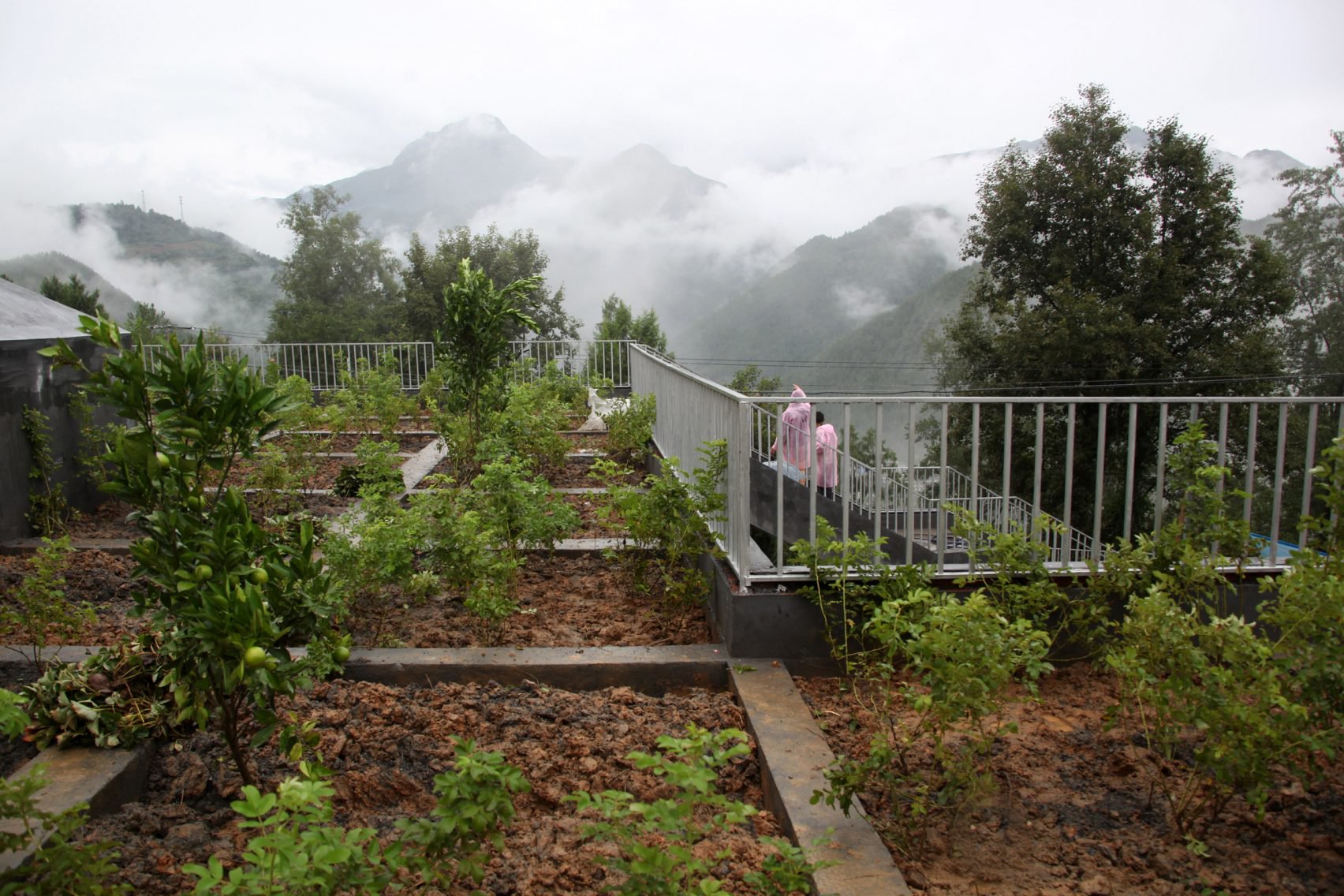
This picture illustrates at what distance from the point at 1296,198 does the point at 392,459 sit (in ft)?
145

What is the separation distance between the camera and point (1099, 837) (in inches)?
105

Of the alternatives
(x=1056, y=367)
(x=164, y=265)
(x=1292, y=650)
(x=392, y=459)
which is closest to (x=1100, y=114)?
(x=1056, y=367)

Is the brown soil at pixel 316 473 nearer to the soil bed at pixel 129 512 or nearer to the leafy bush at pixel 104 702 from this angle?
the soil bed at pixel 129 512

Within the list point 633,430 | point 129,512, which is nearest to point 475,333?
point 633,430

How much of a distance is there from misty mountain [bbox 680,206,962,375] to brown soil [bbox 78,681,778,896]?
103337mm

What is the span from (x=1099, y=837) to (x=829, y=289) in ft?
411

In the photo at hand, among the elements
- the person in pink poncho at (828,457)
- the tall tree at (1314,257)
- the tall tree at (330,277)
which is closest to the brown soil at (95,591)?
the person in pink poncho at (828,457)

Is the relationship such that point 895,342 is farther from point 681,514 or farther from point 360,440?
point 681,514

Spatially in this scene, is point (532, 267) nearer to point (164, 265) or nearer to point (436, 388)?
point (436, 388)

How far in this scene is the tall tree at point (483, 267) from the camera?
105 feet

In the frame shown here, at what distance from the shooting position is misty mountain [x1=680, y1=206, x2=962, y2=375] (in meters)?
114

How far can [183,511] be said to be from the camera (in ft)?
8.43

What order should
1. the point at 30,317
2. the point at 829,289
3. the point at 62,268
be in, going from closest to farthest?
the point at 30,317 → the point at 62,268 → the point at 829,289

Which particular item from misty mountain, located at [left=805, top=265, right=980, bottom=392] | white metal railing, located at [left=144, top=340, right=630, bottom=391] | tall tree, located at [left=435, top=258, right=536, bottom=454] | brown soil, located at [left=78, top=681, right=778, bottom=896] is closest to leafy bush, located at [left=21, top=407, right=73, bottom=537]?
tall tree, located at [left=435, top=258, right=536, bottom=454]
